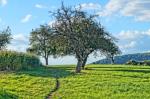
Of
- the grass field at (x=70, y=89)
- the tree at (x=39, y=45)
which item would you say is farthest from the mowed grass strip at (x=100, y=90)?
the tree at (x=39, y=45)

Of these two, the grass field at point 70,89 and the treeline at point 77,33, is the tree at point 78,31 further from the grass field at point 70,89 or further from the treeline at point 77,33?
the grass field at point 70,89

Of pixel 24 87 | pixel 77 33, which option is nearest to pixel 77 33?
pixel 77 33

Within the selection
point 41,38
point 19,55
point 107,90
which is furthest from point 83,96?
point 41,38

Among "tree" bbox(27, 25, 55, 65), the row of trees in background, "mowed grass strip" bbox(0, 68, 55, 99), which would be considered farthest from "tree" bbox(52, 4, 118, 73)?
"tree" bbox(27, 25, 55, 65)

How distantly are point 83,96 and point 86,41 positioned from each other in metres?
38.7

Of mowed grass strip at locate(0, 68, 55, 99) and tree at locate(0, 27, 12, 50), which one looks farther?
tree at locate(0, 27, 12, 50)

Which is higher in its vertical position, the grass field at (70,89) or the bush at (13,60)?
the bush at (13,60)

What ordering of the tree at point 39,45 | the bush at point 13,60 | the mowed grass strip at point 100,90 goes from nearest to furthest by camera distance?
the mowed grass strip at point 100,90
the bush at point 13,60
the tree at point 39,45

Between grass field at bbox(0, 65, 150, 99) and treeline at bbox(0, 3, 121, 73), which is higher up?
treeline at bbox(0, 3, 121, 73)

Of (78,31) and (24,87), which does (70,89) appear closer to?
(24,87)

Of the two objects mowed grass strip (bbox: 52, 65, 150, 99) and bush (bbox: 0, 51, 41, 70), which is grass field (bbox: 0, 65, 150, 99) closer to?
mowed grass strip (bbox: 52, 65, 150, 99)

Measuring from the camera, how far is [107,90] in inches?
1914

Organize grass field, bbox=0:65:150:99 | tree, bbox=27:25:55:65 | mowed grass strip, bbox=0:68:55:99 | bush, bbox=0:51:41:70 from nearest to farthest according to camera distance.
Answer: mowed grass strip, bbox=0:68:55:99
grass field, bbox=0:65:150:99
bush, bbox=0:51:41:70
tree, bbox=27:25:55:65

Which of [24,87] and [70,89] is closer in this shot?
[70,89]
